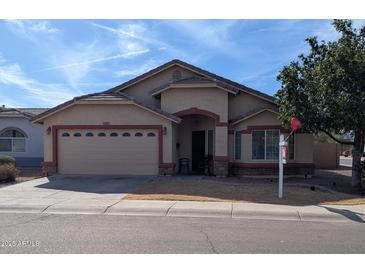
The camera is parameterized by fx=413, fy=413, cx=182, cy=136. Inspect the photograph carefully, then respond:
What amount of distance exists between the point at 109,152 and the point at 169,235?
12.4m

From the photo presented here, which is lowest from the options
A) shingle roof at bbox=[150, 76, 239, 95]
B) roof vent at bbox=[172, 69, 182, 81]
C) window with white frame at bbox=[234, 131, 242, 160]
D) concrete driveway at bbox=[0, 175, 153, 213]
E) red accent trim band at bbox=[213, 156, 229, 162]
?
concrete driveway at bbox=[0, 175, 153, 213]

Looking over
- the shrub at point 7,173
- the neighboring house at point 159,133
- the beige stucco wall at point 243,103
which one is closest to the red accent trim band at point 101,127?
the neighboring house at point 159,133

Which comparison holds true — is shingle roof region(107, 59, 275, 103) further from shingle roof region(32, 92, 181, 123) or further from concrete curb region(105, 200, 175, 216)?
concrete curb region(105, 200, 175, 216)

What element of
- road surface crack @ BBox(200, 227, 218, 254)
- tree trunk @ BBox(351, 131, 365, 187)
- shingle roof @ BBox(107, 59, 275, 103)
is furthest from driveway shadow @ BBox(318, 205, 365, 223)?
shingle roof @ BBox(107, 59, 275, 103)

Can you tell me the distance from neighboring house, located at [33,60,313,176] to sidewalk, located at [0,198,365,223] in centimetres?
763

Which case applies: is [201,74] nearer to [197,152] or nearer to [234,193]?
[197,152]

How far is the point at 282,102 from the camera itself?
1781 cm

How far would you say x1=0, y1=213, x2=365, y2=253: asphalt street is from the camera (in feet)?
23.8

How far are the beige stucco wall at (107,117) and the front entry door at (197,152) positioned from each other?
117 inches

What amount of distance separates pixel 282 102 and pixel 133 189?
7429 millimetres

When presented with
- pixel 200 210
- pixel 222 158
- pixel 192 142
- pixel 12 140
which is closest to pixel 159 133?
pixel 192 142

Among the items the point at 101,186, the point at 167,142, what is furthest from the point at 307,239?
the point at 167,142

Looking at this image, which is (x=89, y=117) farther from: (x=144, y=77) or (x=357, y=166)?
(x=357, y=166)

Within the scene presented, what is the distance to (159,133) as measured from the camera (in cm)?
2003
